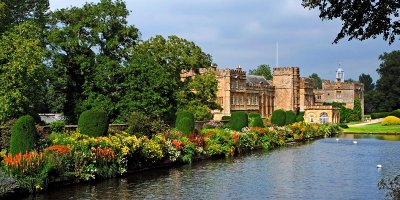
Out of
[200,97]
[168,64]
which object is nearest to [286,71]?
[200,97]

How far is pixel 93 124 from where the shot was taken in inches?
918

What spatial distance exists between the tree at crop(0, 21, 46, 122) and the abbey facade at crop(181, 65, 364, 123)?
3413 centimetres

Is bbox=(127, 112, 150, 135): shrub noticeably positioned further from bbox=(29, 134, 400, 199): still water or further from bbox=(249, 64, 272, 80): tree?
bbox=(249, 64, 272, 80): tree

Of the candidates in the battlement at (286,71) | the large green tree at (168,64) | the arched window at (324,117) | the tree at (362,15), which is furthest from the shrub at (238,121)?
the battlement at (286,71)

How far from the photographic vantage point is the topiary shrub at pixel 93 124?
23.3 m

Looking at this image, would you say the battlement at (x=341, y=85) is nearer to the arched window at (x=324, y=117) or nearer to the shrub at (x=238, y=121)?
the arched window at (x=324, y=117)

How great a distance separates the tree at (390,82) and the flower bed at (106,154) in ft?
209

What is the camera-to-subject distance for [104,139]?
875 inches

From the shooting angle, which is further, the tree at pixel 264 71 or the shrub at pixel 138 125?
the tree at pixel 264 71

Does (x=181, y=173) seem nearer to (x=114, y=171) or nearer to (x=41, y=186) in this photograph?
(x=114, y=171)

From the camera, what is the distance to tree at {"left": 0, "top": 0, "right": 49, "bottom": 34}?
34906 mm

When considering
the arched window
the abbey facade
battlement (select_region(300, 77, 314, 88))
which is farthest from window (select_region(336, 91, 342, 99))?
the arched window

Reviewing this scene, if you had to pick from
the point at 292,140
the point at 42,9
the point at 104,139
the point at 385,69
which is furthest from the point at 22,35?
the point at 385,69

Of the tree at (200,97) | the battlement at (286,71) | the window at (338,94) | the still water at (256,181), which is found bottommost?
the still water at (256,181)
